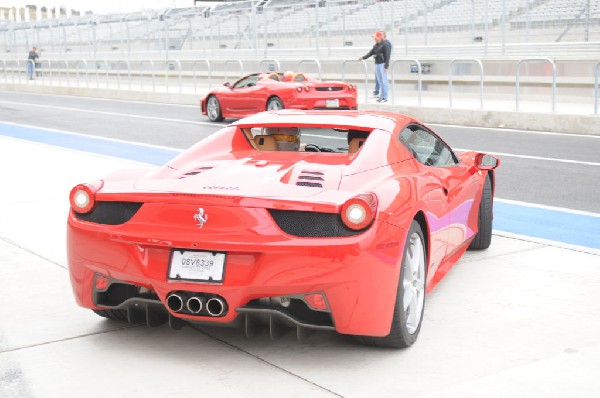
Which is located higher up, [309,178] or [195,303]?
[309,178]

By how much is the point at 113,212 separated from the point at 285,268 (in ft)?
3.31

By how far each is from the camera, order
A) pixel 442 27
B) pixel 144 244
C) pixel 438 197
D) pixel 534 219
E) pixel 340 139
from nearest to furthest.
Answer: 1. pixel 144 244
2. pixel 438 197
3. pixel 340 139
4. pixel 534 219
5. pixel 442 27

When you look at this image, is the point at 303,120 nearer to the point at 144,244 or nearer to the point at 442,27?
the point at 144,244

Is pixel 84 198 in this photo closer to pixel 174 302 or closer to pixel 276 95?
pixel 174 302

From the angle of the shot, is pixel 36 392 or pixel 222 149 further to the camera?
pixel 222 149

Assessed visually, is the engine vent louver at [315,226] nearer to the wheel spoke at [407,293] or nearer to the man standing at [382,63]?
the wheel spoke at [407,293]

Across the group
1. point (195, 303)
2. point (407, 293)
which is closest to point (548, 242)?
point (407, 293)

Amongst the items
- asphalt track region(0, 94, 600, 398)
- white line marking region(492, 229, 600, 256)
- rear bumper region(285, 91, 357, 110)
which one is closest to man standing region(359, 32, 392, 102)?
rear bumper region(285, 91, 357, 110)

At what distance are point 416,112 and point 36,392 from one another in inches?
698

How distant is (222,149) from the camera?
18.5ft

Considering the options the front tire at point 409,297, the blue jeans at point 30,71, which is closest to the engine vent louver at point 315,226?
the front tire at point 409,297

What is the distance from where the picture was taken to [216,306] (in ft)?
14.9

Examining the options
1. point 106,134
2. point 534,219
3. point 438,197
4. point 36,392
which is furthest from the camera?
point 106,134

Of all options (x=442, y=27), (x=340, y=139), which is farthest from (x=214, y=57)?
(x=340, y=139)
